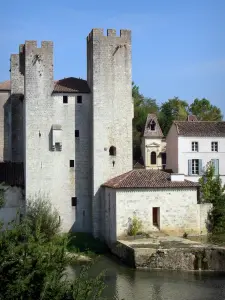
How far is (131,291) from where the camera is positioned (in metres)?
22.5

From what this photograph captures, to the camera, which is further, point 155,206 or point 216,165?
point 216,165

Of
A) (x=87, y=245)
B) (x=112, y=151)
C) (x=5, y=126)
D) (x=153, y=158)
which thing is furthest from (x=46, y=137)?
(x=153, y=158)

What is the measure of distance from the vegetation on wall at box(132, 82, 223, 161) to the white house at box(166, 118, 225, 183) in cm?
1719

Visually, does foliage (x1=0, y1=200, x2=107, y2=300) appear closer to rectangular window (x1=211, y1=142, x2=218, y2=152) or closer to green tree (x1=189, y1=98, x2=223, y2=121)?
rectangular window (x1=211, y1=142, x2=218, y2=152)

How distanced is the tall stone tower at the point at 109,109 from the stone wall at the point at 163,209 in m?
3.66

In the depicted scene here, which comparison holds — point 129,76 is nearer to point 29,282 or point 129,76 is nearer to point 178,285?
point 178,285

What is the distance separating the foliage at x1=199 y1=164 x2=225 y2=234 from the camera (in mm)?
32531

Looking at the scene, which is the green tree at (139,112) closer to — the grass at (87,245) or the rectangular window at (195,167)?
the rectangular window at (195,167)

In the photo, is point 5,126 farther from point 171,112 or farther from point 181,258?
point 171,112

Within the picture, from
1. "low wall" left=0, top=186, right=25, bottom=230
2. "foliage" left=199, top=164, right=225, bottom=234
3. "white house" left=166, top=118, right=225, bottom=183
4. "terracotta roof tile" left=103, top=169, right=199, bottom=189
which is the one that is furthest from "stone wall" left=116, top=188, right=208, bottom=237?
"white house" left=166, top=118, right=225, bottom=183

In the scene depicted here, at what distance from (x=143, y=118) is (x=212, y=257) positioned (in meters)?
35.5

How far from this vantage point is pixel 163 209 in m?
31.5

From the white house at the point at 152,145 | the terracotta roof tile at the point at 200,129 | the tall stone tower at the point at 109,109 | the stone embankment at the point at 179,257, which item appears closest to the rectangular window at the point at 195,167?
the terracotta roof tile at the point at 200,129

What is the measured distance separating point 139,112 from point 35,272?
162 feet
